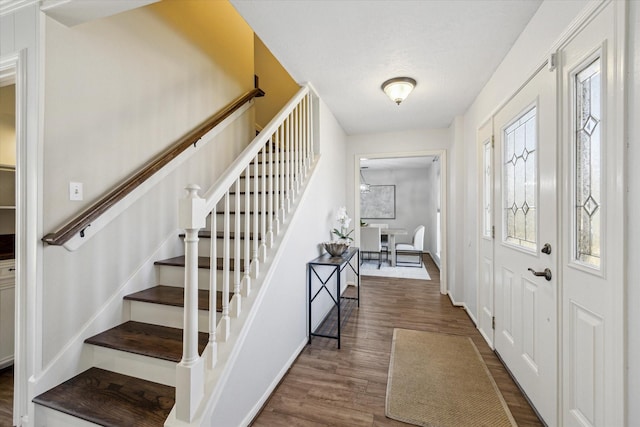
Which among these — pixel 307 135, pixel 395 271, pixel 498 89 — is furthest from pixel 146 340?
pixel 395 271

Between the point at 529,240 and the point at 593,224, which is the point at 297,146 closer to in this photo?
the point at 529,240

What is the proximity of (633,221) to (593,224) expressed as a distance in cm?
27

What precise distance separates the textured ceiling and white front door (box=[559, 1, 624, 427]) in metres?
0.62

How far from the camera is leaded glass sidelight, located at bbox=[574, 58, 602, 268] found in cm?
117

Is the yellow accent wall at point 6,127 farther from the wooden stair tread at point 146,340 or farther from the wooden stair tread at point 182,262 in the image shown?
the wooden stair tread at point 146,340

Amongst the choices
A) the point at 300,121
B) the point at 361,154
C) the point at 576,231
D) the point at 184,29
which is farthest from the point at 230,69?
the point at 576,231

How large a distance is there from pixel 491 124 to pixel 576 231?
1.45m

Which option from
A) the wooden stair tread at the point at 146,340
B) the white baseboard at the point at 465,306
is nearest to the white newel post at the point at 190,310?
the wooden stair tread at the point at 146,340

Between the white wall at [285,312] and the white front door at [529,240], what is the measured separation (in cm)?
161

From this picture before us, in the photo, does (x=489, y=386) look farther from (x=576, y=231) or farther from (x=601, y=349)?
(x=576, y=231)

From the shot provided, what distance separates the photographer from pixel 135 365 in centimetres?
152

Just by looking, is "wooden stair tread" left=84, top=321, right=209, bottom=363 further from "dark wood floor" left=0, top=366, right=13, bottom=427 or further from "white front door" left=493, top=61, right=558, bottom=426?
"white front door" left=493, top=61, right=558, bottom=426

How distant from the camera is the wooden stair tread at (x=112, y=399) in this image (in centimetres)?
125

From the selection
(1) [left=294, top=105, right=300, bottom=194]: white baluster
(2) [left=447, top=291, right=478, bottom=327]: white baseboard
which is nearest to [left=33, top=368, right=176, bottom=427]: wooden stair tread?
(1) [left=294, top=105, right=300, bottom=194]: white baluster
